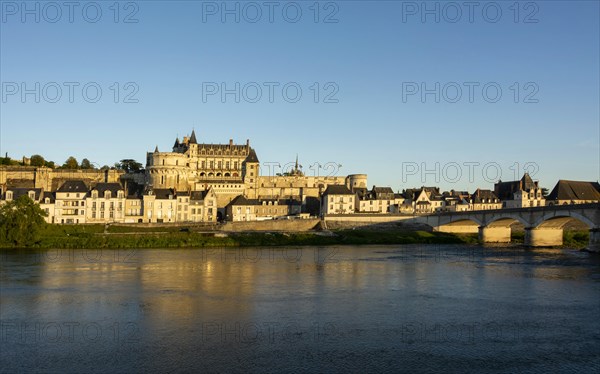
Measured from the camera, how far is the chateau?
217 ft

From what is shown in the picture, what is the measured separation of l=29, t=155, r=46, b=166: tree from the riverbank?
39.3 m

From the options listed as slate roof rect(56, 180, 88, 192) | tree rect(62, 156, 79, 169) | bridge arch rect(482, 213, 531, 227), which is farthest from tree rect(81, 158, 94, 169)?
bridge arch rect(482, 213, 531, 227)

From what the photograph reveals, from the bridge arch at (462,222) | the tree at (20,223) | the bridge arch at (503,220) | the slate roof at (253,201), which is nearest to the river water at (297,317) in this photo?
the tree at (20,223)

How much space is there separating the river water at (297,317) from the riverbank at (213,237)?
1256 cm

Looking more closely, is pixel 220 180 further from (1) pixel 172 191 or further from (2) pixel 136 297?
(2) pixel 136 297

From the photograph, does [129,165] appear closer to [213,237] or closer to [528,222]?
[213,237]

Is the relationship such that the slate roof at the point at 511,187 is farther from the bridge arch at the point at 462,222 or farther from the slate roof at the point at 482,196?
the bridge arch at the point at 462,222

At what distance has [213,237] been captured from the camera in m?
54.2

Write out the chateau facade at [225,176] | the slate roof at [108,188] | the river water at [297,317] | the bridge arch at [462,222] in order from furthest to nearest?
the chateau facade at [225,176], the slate roof at [108,188], the bridge arch at [462,222], the river water at [297,317]

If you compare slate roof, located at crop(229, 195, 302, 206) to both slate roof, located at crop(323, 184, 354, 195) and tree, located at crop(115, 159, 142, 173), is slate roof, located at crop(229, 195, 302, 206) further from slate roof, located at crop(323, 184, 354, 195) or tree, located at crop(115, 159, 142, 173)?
tree, located at crop(115, 159, 142, 173)

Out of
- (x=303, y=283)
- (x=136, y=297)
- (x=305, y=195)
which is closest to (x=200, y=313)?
(x=136, y=297)

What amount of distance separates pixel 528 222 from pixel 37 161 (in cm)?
7780

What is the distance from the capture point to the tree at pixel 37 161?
94363 millimetres

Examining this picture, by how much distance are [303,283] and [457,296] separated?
7.60 metres
